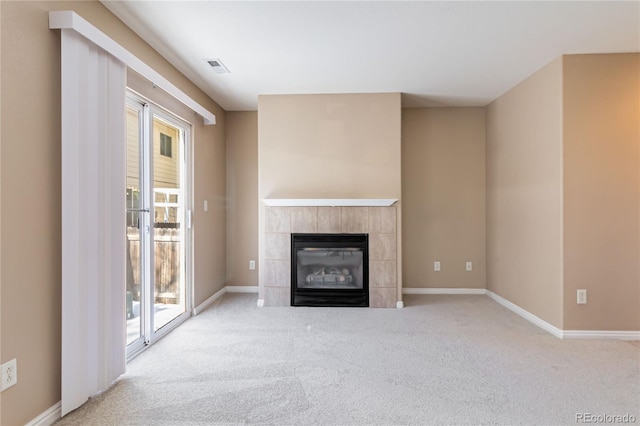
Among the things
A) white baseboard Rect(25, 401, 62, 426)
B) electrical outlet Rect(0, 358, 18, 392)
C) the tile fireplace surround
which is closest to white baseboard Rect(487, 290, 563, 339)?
the tile fireplace surround

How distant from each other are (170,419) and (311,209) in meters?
2.50

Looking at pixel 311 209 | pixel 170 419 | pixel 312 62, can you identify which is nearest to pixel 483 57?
pixel 312 62

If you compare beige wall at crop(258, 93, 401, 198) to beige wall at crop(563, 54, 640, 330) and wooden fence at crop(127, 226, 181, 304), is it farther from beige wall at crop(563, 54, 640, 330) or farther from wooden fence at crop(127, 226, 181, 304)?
beige wall at crop(563, 54, 640, 330)

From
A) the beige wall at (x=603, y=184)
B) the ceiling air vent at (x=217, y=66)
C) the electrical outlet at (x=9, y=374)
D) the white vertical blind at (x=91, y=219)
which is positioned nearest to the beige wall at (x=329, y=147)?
the ceiling air vent at (x=217, y=66)

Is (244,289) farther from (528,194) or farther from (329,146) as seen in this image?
(528,194)

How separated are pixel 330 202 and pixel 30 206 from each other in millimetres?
2694

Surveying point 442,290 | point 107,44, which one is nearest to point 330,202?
point 442,290

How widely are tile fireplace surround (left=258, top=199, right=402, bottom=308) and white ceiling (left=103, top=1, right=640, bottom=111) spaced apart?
1.36 metres

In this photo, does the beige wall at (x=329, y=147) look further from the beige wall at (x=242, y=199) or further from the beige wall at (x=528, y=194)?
the beige wall at (x=528, y=194)

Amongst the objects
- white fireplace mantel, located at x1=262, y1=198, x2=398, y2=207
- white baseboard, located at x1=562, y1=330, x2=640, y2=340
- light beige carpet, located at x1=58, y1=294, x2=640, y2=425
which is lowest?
light beige carpet, located at x1=58, y1=294, x2=640, y2=425

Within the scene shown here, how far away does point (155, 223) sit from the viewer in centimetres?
291

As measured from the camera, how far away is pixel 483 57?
295cm

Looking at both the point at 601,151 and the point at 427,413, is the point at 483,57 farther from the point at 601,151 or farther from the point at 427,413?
the point at 427,413

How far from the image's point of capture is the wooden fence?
2.61 metres
